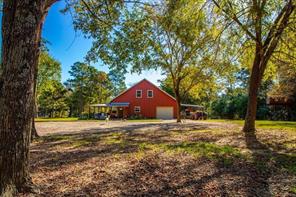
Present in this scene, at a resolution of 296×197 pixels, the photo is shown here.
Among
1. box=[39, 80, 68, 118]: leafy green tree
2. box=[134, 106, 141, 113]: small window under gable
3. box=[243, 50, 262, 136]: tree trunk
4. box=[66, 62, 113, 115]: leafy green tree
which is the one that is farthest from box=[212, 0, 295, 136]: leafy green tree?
box=[39, 80, 68, 118]: leafy green tree

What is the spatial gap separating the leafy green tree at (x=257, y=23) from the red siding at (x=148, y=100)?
28.9 m

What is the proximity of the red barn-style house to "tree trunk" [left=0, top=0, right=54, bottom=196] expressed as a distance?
36450 mm

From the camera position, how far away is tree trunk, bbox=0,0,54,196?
3.68 meters

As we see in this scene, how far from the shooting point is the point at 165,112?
4100cm

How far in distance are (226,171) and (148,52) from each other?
18.0 feet

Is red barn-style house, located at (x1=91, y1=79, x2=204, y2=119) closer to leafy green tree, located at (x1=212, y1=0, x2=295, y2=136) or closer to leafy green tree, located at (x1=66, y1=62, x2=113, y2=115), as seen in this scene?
leafy green tree, located at (x1=66, y1=62, x2=113, y2=115)

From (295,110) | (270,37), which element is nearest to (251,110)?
(270,37)

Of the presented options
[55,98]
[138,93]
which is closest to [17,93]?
[138,93]

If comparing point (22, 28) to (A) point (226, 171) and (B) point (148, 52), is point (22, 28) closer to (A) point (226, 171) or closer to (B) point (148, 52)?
(A) point (226, 171)

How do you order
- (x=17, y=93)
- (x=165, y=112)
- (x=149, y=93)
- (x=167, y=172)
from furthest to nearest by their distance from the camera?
(x=149, y=93) → (x=165, y=112) → (x=167, y=172) → (x=17, y=93)

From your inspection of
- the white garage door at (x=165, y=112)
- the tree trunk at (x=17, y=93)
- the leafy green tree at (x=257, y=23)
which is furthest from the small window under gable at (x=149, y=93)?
the tree trunk at (x=17, y=93)

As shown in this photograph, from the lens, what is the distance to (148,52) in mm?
9477

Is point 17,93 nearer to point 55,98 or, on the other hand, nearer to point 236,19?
point 236,19

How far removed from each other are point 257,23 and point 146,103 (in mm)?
32545
